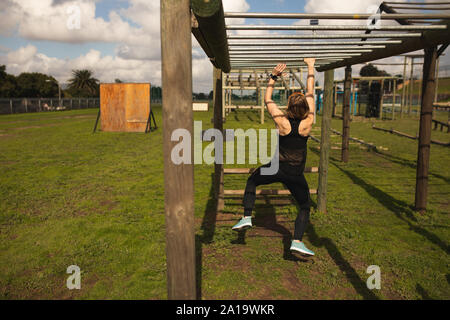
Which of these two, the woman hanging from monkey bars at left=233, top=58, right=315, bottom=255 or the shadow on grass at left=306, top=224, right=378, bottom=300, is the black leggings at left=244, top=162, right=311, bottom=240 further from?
the shadow on grass at left=306, top=224, right=378, bottom=300

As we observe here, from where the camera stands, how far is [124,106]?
16453 mm

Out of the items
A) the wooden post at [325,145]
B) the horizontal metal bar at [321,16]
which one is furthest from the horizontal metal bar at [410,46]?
the wooden post at [325,145]

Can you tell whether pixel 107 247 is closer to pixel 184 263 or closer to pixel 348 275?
pixel 184 263

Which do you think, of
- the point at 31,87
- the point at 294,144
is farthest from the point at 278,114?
the point at 31,87

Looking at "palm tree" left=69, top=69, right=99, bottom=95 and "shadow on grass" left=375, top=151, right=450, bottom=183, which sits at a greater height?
"palm tree" left=69, top=69, right=99, bottom=95

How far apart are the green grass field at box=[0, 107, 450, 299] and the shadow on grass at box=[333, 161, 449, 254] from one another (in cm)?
1

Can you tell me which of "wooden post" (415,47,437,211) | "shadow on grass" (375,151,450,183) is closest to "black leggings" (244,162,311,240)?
"wooden post" (415,47,437,211)

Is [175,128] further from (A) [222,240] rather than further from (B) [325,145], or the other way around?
(B) [325,145]

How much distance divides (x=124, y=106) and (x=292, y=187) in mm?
14396

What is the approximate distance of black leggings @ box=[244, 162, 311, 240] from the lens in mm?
3471

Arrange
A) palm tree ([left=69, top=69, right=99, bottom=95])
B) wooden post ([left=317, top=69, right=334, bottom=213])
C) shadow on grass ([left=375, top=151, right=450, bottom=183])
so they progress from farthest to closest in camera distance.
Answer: palm tree ([left=69, top=69, right=99, bottom=95]) → shadow on grass ([left=375, top=151, right=450, bottom=183]) → wooden post ([left=317, top=69, right=334, bottom=213])

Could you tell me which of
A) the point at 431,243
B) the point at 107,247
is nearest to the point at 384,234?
the point at 431,243

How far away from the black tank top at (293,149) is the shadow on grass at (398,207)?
2.17 meters
